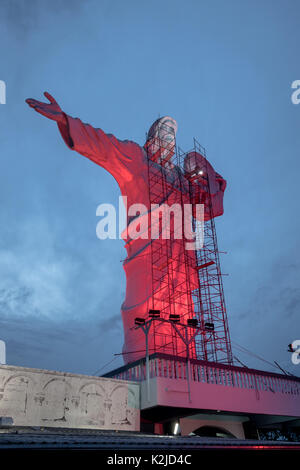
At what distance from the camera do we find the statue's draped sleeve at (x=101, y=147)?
12336 millimetres

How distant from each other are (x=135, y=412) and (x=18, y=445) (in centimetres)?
795

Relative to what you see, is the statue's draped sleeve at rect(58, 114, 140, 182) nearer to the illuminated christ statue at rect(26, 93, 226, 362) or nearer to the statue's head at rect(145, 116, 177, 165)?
the illuminated christ statue at rect(26, 93, 226, 362)

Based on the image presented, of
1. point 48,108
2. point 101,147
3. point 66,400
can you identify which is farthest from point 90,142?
point 66,400

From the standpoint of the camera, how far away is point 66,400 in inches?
329

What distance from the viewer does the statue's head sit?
52.6 ft

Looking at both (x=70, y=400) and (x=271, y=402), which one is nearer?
(x=70, y=400)

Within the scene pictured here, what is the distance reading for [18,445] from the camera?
6.39 feet

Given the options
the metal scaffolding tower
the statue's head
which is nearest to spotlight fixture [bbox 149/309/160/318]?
the metal scaffolding tower

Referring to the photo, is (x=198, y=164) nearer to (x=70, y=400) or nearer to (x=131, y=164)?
(x=131, y=164)

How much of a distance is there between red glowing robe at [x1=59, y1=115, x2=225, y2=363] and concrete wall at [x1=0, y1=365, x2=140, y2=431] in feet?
9.17

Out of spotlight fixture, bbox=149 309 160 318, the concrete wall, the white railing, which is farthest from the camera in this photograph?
spotlight fixture, bbox=149 309 160 318

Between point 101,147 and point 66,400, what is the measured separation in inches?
320

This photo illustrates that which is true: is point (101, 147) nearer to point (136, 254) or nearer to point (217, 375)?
point (136, 254)
